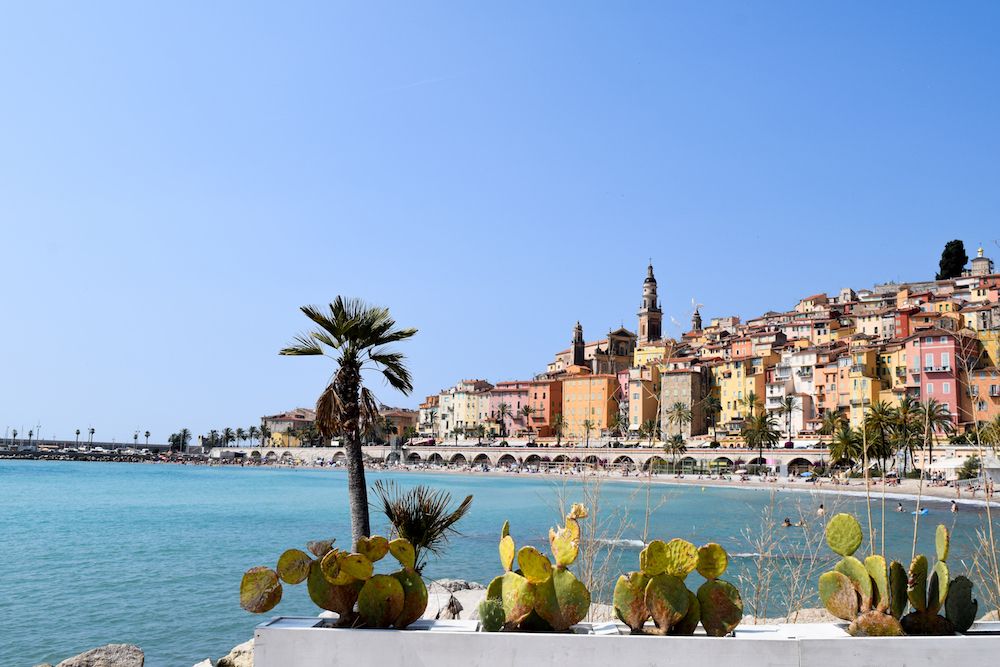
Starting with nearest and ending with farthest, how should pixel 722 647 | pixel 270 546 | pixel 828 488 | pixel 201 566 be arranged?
pixel 722 647 < pixel 201 566 < pixel 270 546 < pixel 828 488

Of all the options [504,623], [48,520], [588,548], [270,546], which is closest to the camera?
[504,623]

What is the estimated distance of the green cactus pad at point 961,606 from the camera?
4930 mm

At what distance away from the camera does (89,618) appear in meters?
15.4

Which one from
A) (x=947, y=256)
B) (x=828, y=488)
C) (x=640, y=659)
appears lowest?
(x=828, y=488)

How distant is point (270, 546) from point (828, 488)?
46.0 meters

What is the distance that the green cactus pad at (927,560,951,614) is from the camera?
490 centimetres

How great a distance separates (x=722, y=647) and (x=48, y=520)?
4169cm

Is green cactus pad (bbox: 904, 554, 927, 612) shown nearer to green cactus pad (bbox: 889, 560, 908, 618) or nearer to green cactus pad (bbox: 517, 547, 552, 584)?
green cactus pad (bbox: 889, 560, 908, 618)

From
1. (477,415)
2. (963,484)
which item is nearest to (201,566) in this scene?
(963,484)

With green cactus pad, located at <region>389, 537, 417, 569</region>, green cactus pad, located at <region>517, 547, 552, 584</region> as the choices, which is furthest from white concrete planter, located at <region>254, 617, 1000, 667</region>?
green cactus pad, located at <region>389, 537, 417, 569</region>

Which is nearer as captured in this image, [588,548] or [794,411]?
[588,548]

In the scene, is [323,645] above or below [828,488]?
above

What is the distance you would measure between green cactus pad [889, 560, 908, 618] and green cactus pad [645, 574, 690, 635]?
130 centimetres

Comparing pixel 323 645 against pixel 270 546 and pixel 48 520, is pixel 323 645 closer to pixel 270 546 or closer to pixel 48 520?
pixel 270 546
